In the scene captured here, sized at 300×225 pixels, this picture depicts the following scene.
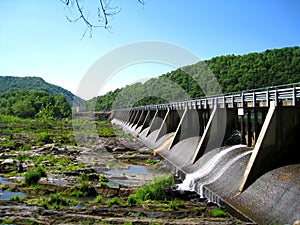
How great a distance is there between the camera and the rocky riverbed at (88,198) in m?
13.9

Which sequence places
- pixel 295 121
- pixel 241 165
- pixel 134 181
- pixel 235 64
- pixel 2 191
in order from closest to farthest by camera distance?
pixel 295 121 < pixel 241 165 < pixel 2 191 < pixel 134 181 < pixel 235 64

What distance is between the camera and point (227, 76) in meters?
99.2

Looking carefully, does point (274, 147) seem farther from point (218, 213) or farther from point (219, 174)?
point (218, 213)

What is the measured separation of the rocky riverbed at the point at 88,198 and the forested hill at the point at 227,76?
60.1m

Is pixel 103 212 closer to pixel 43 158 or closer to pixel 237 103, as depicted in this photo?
pixel 237 103

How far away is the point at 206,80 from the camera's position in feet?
374

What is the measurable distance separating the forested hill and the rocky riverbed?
197 feet

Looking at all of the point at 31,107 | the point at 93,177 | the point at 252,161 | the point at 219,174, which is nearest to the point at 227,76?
the point at 93,177

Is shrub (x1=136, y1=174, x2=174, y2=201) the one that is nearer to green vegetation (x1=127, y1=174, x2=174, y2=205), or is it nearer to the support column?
green vegetation (x1=127, y1=174, x2=174, y2=205)

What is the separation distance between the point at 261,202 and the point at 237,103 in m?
9.34

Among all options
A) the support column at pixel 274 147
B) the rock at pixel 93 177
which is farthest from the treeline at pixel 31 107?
the support column at pixel 274 147

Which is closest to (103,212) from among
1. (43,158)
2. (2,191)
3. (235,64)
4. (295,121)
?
(2,191)

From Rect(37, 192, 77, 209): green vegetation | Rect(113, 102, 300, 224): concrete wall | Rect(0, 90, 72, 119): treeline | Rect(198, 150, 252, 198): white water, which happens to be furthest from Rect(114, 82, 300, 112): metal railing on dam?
Rect(0, 90, 72, 119): treeline

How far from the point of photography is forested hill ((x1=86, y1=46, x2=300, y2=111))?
8494 cm
